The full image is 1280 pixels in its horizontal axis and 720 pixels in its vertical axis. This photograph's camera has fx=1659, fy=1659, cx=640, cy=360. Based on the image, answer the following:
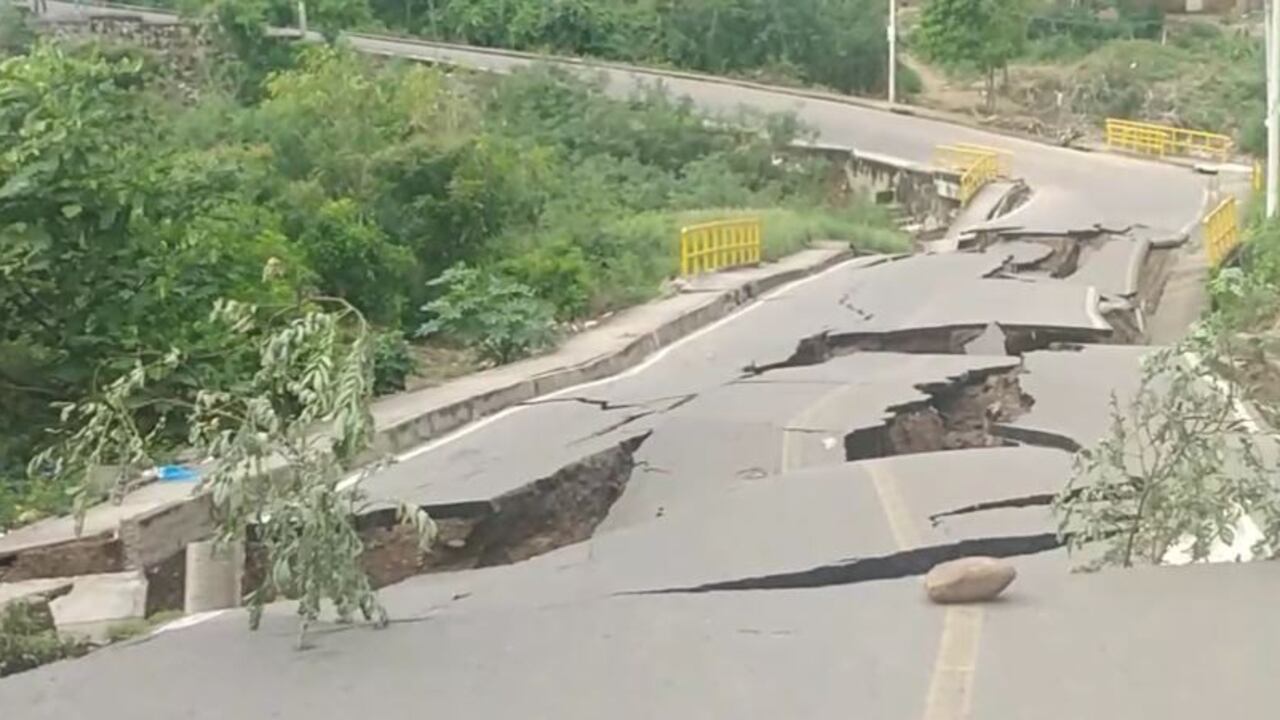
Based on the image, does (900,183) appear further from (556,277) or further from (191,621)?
(191,621)

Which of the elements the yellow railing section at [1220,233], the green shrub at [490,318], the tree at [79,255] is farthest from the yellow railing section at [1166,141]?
the tree at [79,255]

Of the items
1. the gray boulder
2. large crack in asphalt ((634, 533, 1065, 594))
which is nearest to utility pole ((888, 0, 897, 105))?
large crack in asphalt ((634, 533, 1065, 594))

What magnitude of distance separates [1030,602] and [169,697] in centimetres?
293

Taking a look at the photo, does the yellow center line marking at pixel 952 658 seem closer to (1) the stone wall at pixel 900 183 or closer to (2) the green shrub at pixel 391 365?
(2) the green shrub at pixel 391 365

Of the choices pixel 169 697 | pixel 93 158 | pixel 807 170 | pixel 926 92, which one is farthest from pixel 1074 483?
pixel 926 92

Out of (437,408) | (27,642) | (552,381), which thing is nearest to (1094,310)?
(552,381)

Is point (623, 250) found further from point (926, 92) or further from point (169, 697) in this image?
point (926, 92)

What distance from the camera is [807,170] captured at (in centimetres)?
3584

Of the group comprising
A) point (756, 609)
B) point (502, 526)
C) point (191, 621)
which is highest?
point (756, 609)

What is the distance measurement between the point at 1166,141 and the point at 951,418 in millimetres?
29878

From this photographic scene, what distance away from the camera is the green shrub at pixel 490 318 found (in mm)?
16188

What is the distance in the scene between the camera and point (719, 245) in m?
23.5

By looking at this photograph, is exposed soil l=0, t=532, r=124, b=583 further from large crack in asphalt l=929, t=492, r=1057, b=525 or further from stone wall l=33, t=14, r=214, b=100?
stone wall l=33, t=14, r=214, b=100

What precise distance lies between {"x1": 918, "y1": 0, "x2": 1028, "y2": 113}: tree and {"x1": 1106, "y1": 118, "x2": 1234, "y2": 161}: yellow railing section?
4.20m
